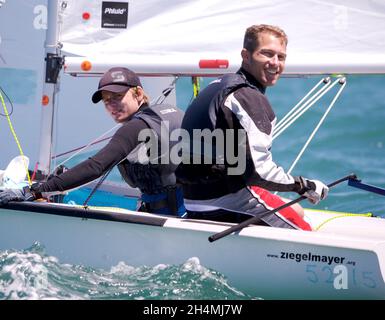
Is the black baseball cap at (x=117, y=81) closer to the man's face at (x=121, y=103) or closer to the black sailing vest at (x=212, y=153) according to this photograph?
the man's face at (x=121, y=103)

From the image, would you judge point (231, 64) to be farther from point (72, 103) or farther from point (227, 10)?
point (72, 103)

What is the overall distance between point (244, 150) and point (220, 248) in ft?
1.20

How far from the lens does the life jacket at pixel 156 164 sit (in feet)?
12.3

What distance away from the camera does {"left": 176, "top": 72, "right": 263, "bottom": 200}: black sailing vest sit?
348cm

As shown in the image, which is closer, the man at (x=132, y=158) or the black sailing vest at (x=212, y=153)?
the black sailing vest at (x=212, y=153)

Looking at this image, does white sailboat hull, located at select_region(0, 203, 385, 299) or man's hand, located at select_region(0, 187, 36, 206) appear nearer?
white sailboat hull, located at select_region(0, 203, 385, 299)

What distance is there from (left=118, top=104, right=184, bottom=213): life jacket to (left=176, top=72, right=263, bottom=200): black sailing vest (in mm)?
211

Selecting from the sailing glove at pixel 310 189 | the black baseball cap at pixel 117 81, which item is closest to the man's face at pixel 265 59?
the sailing glove at pixel 310 189

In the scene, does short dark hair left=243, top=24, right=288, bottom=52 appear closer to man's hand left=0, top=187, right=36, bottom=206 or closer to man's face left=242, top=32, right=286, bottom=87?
man's face left=242, top=32, right=286, bottom=87

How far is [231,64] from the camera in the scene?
4.32 meters

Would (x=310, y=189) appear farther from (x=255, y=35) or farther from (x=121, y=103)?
(x=121, y=103)

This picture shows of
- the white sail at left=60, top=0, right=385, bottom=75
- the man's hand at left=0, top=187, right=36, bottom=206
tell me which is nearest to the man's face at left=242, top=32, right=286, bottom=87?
the white sail at left=60, top=0, right=385, bottom=75
